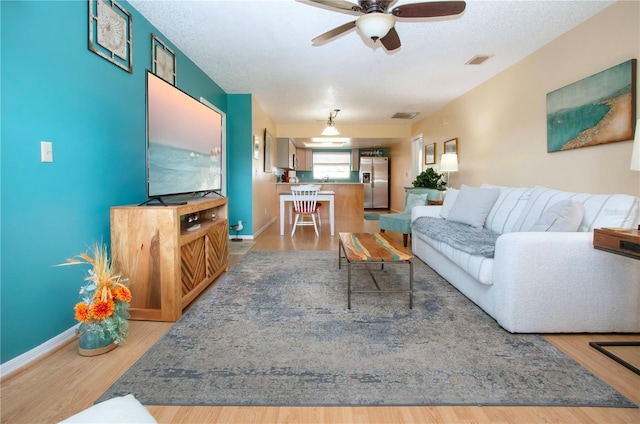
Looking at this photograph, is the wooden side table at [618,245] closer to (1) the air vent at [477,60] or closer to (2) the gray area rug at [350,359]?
(2) the gray area rug at [350,359]

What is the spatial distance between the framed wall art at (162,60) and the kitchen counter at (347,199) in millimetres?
4615

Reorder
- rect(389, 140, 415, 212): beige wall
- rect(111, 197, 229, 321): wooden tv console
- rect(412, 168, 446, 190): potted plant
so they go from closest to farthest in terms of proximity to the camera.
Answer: rect(111, 197, 229, 321): wooden tv console < rect(412, 168, 446, 190): potted plant < rect(389, 140, 415, 212): beige wall

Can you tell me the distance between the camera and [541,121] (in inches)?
131

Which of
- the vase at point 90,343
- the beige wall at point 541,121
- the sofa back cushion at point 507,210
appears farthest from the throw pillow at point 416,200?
the vase at point 90,343

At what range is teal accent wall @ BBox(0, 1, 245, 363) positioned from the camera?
1.55 m

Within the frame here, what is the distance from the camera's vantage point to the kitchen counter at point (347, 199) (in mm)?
7773

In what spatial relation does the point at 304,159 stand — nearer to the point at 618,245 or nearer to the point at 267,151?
the point at 267,151

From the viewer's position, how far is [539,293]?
1915mm

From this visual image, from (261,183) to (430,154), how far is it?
350 centimetres

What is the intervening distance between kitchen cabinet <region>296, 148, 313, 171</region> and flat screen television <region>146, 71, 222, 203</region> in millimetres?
7124

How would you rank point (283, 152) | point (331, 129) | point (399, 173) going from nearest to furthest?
1. point (331, 129)
2. point (283, 152)
3. point (399, 173)

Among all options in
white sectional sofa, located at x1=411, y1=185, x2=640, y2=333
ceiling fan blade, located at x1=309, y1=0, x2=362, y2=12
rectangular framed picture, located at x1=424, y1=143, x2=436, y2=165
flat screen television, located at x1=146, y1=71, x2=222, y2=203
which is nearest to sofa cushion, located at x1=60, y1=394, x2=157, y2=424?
flat screen television, located at x1=146, y1=71, x2=222, y2=203

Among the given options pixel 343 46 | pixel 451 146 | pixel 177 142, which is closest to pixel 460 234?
pixel 343 46

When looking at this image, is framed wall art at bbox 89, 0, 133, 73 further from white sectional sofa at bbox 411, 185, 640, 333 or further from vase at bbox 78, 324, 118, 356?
white sectional sofa at bbox 411, 185, 640, 333
